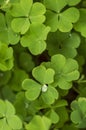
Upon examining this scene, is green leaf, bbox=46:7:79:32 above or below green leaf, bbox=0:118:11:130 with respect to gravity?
above

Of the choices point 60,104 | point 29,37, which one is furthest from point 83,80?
point 29,37

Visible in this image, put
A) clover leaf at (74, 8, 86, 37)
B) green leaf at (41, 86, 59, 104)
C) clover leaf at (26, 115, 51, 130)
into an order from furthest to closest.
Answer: clover leaf at (74, 8, 86, 37)
green leaf at (41, 86, 59, 104)
clover leaf at (26, 115, 51, 130)

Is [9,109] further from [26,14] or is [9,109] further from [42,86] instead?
[26,14]

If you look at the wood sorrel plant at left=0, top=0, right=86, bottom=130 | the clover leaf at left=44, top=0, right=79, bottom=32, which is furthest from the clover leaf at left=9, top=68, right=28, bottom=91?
the clover leaf at left=44, top=0, right=79, bottom=32

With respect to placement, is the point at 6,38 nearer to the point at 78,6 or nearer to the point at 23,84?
the point at 23,84

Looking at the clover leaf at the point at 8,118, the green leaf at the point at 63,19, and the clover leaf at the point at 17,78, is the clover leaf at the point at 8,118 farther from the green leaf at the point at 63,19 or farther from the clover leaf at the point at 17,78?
the green leaf at the point at 63,19

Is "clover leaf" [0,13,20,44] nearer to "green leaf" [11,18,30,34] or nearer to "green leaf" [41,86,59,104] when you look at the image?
"green leaf" [11,18,30,34]

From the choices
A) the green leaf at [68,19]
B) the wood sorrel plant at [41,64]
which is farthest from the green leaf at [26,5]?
the green leaf at [68,19]
